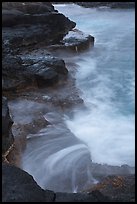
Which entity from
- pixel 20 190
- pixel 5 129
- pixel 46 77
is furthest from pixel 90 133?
pixel 20 190

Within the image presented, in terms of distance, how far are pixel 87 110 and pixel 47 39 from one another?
8.02m

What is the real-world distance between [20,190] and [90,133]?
5.36 metres

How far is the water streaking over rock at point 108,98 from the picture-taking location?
9.10 m

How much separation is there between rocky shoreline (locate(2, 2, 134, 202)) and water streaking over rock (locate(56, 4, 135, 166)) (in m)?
0.61

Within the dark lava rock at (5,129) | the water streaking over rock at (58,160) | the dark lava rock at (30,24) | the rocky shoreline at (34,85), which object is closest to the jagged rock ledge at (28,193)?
the rocky shoreline at (34,85)

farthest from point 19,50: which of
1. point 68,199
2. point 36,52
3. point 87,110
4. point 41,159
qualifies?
point 68,199

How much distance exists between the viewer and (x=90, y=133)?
32.0 feet

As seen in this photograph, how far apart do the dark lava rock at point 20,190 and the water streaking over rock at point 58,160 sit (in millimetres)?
2509

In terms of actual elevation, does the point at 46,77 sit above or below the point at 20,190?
below

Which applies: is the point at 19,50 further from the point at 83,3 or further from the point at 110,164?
the point at 83,3

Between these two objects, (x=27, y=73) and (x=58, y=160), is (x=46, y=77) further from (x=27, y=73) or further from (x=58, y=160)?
(x=58, y=160)

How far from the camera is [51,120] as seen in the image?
9.91 m

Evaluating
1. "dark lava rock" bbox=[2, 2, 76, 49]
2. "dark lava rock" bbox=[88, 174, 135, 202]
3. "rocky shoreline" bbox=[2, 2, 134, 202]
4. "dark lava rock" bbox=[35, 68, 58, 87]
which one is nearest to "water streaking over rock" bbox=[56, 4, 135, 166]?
"rocky shoreline" bbox=[2, 2, 134, 202]

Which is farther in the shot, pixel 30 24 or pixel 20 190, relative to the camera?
pixel 30 24
